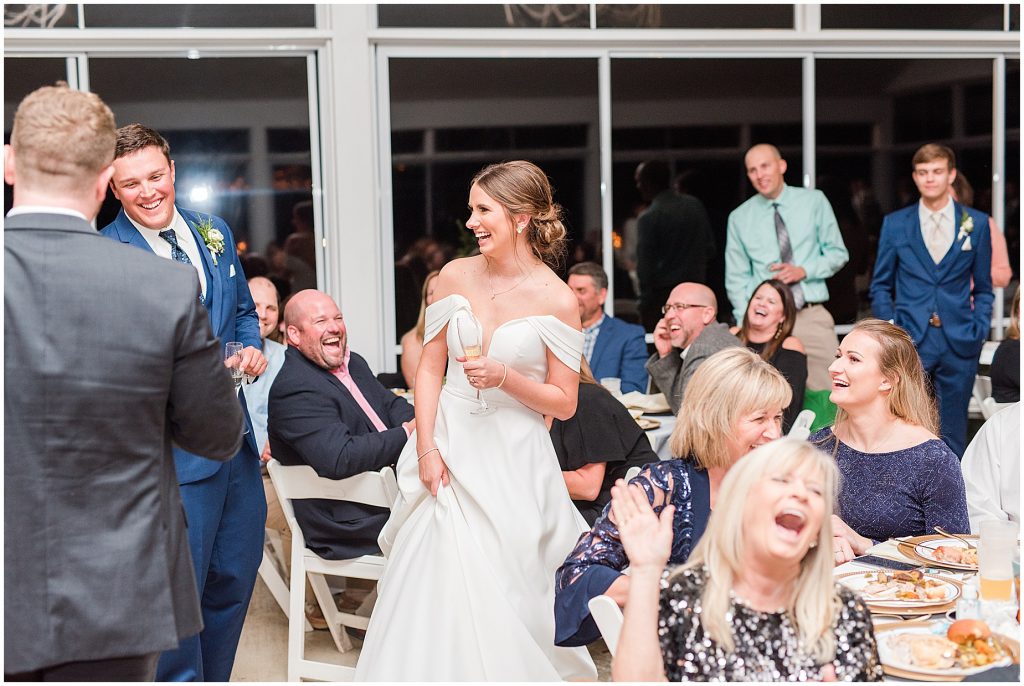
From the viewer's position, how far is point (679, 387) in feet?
14.5

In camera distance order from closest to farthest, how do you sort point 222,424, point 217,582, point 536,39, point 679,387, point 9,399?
point 9,399
point 222,424
point 217,582
point 679,387
point 536,39

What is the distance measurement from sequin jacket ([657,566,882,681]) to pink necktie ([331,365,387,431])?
206 centimetres

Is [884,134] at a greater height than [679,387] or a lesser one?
greater

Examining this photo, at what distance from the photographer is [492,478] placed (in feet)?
9.41

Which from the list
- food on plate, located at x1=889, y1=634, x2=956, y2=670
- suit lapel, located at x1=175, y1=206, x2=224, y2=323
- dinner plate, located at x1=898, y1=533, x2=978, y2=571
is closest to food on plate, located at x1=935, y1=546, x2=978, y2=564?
dinner plate, located at x1=898, y1=533, x2=978, y2=571

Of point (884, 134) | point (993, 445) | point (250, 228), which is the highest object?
point (884, 134)

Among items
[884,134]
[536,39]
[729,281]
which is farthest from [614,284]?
[884,134]

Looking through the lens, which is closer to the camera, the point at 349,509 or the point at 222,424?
the point at 222,424

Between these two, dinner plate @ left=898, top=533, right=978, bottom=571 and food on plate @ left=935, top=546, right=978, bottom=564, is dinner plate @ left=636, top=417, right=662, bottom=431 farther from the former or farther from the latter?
food on plate @ left=935, top=546, right=978, bottom=564

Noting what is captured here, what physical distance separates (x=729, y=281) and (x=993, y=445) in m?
2.94

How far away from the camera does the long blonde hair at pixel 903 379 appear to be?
285cm

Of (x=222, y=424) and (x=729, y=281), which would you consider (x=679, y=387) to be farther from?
(x=222, y=424)

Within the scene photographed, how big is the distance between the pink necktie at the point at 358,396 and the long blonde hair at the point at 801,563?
2.08 m

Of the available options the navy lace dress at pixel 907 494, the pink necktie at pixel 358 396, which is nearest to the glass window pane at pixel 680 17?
the pink necktie at pixel 358 396
